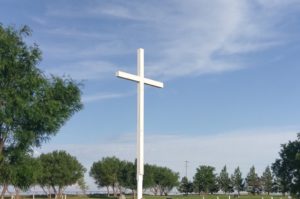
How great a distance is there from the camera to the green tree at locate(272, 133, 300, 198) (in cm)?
5794

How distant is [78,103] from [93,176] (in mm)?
96676

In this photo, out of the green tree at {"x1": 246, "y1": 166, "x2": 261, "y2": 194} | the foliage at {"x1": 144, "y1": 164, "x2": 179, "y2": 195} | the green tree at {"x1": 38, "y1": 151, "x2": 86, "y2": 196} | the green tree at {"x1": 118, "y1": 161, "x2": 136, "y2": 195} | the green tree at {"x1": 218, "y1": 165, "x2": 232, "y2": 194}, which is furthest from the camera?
the foliage at {"x1": 144, "y1": 164, "x2": 179, "y2": 195}

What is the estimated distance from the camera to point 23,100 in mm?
19484

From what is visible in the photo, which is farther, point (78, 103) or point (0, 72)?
point (78, 103)

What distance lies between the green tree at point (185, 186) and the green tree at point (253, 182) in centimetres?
1326

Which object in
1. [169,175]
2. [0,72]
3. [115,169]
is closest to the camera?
[0,72]

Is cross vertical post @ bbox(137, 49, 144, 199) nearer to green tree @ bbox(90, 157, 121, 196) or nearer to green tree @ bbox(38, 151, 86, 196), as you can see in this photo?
green tree @ bbox(38, 151, 86, 196)

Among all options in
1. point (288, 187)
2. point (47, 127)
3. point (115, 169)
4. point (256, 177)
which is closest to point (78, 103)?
point (47, 127)

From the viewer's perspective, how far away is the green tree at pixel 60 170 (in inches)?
3565

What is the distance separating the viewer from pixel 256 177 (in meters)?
121

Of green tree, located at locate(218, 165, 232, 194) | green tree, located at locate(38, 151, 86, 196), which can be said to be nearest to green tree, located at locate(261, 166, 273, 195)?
green tree, located at locate(218, 165, 232, 194)

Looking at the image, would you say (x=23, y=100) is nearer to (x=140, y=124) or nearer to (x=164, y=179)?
(x=140, y=124)

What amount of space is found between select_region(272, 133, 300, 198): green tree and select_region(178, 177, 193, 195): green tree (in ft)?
216

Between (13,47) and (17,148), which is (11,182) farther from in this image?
(13,47)
